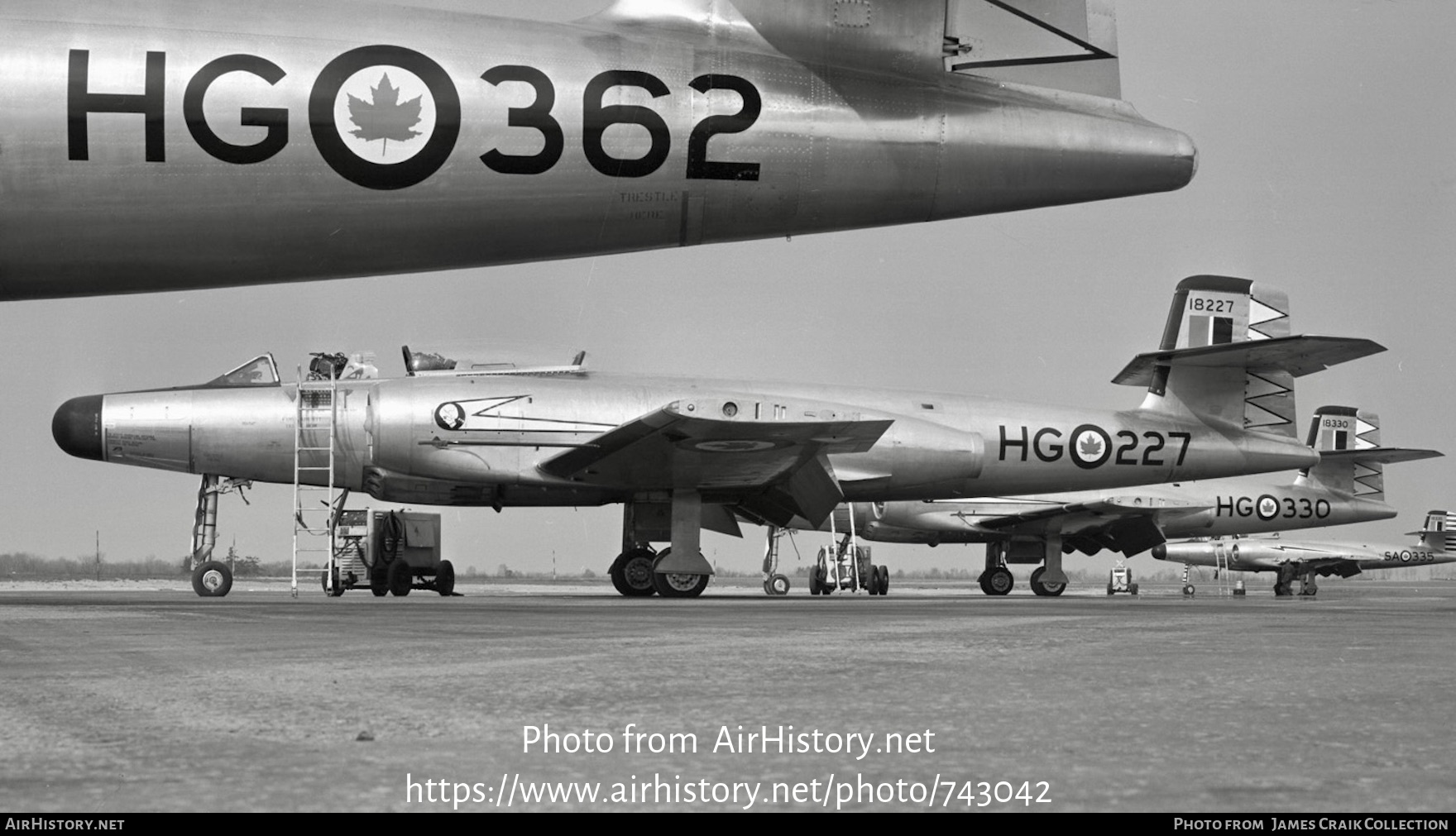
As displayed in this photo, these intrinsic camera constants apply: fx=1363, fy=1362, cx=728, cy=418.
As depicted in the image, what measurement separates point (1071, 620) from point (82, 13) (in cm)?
656

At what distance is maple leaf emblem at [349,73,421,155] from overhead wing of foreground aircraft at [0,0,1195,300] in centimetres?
1

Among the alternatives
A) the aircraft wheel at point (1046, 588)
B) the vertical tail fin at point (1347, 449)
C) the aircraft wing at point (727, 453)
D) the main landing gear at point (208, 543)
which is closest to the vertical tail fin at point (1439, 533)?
the vertical tail fin at point (1347, 449)

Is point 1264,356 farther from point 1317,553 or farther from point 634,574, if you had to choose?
point 1317,553

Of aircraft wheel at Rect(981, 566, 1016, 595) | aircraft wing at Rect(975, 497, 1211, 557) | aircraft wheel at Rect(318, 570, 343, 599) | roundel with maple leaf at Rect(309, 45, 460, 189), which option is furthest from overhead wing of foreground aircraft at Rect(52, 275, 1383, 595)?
roundel with maple leaf at Rect(309, 45, 460, 189)

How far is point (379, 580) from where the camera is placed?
2284 centimetres

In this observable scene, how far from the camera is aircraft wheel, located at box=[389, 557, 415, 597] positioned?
72.4 feet

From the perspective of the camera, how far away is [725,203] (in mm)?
8086

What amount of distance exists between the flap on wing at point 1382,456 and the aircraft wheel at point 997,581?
12560 millimetres

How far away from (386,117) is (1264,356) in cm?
2002

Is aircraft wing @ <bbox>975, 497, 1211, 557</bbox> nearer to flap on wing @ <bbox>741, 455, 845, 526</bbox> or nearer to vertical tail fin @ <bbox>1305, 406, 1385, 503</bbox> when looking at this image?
vertical tail fin @ <bbox>1305, 406, 1385, 503</bbox>

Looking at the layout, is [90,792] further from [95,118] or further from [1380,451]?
[1380,451]

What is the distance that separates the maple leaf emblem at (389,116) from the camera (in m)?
7.62

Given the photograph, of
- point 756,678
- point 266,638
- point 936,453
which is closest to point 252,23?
point 266,638

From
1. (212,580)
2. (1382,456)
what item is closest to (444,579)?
(212,580)
